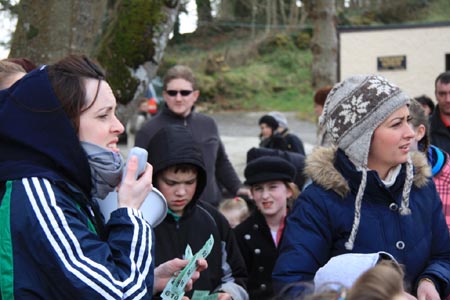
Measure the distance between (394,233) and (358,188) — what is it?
25cm

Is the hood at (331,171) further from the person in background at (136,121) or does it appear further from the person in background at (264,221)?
the person in background at (136,121)

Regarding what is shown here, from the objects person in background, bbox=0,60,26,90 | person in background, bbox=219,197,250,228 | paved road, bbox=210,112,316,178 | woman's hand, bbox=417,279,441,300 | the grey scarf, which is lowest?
paved road, bbox=210,112,316,178

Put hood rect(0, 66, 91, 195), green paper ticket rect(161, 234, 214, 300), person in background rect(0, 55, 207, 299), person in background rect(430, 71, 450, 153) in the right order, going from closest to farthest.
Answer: person in background rect(0, 55, 207, 299) < hood rect(0, 66, 91, 195) < green paper ticket rect(161, 234, 214, 300) < person in background rect(430, 71, 450, 153)

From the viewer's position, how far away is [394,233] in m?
2.94

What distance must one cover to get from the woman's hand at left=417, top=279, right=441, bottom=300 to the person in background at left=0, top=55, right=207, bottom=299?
1255 mm

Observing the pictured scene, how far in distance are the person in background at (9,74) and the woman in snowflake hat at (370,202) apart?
144cm

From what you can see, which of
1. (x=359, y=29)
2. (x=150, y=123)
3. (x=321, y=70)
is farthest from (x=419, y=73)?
(x=150, y=123)

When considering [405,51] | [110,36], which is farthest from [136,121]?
[110,36]

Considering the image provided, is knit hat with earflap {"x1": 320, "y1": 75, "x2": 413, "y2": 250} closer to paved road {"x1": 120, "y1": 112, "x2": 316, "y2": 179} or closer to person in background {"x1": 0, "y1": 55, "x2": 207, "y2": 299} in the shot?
person in background {"x1": 0, "y1": 55, "x2": 207, "y2": 299}

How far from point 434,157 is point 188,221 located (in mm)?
1476

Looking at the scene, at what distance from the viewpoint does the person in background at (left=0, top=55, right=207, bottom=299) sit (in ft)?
6.85

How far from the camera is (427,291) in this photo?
2865 millimetres

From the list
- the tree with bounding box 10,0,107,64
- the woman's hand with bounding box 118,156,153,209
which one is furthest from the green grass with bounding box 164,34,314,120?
the woman's hand with bounding box 118,156,153,209

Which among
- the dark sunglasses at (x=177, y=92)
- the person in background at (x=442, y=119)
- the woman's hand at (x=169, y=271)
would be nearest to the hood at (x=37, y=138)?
the woman's hand at (x=169, y=271)
